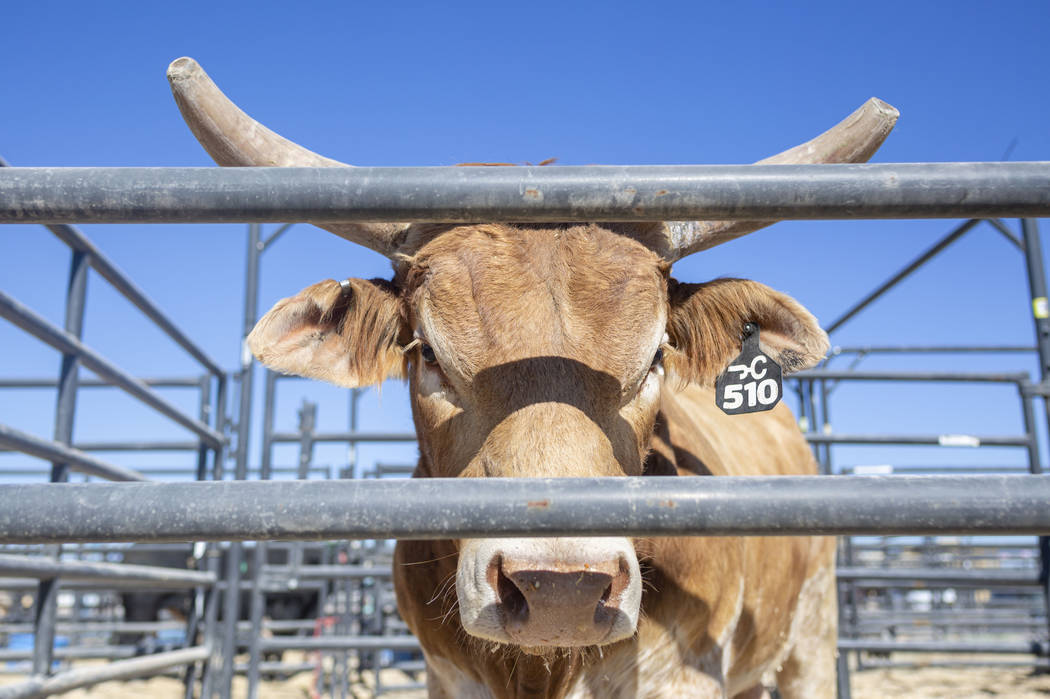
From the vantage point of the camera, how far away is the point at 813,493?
1045mm

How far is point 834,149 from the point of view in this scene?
2.52m

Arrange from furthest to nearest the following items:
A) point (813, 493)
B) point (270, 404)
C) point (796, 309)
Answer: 1. point (270, 404)
2. point (796, 309)
3. point (813, 493)

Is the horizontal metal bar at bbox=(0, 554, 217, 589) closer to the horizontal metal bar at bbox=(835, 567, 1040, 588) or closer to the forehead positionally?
the forehead

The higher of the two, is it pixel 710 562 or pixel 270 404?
pixel 270 404

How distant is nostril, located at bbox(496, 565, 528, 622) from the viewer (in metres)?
1.60

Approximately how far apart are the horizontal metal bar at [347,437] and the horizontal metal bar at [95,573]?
1.20 m

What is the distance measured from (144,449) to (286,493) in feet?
17.4

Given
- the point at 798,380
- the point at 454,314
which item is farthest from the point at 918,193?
the point at 798,380

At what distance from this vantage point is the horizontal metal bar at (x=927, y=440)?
190 inches

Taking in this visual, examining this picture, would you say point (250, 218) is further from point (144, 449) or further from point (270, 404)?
point (144, 449)

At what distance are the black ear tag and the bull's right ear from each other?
3.15 ft

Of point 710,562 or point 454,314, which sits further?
point 710,562

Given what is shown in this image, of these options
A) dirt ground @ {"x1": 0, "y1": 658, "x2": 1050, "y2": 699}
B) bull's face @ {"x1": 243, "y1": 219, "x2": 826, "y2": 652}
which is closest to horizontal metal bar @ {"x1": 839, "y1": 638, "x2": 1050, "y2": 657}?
bull's face @ {"x1": 243, "y1": 219, "x2": 826, "y2": 652}

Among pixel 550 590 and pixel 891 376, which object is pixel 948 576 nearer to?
pixel 891 376
